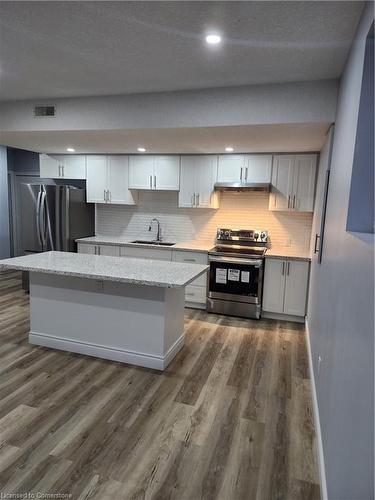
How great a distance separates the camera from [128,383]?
2795 mm

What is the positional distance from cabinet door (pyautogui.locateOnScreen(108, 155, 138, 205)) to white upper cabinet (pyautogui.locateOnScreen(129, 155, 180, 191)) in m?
0.10

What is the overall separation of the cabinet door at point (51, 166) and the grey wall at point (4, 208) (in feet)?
4.34

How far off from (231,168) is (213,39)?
2.65 metres

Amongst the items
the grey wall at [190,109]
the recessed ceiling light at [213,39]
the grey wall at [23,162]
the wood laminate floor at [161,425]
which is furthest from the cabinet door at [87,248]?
the recessed ceiling light at [213,39]

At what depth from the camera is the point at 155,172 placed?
5.09 meters

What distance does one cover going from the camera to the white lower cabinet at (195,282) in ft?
15.3

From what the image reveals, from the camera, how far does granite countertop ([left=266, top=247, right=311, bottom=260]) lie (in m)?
4.23

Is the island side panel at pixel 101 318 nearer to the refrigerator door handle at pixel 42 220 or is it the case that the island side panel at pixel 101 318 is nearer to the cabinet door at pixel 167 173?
the refrigerator door handle at pixel 42 220

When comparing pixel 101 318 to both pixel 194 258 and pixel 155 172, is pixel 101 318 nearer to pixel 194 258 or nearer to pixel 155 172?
pixel 194 258

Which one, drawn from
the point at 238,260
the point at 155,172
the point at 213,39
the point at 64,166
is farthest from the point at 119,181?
the point at 213,39

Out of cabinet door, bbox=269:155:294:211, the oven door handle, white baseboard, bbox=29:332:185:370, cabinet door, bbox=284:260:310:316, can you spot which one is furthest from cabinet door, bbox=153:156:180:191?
white baseboard, bbox=29:332:185:370

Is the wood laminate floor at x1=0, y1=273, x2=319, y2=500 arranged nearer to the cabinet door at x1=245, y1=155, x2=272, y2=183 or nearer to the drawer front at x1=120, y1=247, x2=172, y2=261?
the drawer front at x1=120, y1=247, x2=172, y2=261

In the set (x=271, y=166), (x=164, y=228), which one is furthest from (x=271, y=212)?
(x=164, y=228)

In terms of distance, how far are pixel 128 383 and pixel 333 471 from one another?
1742mm
